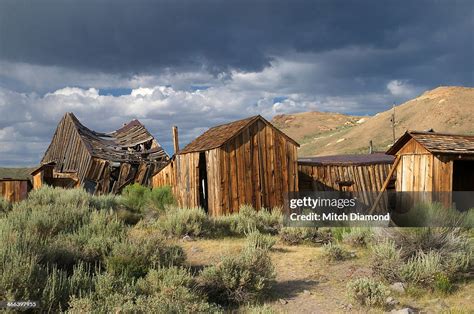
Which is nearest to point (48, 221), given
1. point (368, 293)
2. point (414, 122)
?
point (368, 293)

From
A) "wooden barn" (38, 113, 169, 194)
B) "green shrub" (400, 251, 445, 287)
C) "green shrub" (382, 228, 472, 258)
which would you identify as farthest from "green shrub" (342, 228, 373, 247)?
"wooden barn" (38, 113, 169, 194)

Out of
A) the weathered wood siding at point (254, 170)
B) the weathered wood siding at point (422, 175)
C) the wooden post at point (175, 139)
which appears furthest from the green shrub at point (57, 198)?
the weathered wood siding at point (422, 175)

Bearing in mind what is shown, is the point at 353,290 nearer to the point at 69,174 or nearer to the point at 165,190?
the point at 165,190

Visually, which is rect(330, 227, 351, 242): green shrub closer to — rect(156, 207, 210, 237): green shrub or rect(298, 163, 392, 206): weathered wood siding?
rect(156, 207, 210, 237): green shrub

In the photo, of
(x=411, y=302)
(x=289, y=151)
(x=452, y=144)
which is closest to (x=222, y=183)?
(x=289, y=151)

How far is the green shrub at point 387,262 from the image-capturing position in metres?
7.59

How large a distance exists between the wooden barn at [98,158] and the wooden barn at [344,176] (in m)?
12.0

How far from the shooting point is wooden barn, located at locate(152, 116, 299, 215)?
14781 mm

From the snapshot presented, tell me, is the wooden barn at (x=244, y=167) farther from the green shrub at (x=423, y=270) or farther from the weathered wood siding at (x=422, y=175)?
the green shrub at (x=423, y=270)

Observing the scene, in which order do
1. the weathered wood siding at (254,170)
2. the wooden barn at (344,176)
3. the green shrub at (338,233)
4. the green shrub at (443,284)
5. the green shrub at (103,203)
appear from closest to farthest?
the green shrub at (443,284) < the green shrub at (338,233) < the green shrub at (103,203) < the weathered wood siding at (254,170) < the wooden barn at (344,176)

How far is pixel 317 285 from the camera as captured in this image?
7762mm

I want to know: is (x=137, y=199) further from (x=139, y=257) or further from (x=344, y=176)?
(x=139, y=257)

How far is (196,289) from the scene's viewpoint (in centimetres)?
672

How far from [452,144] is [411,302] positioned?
29.5ft
